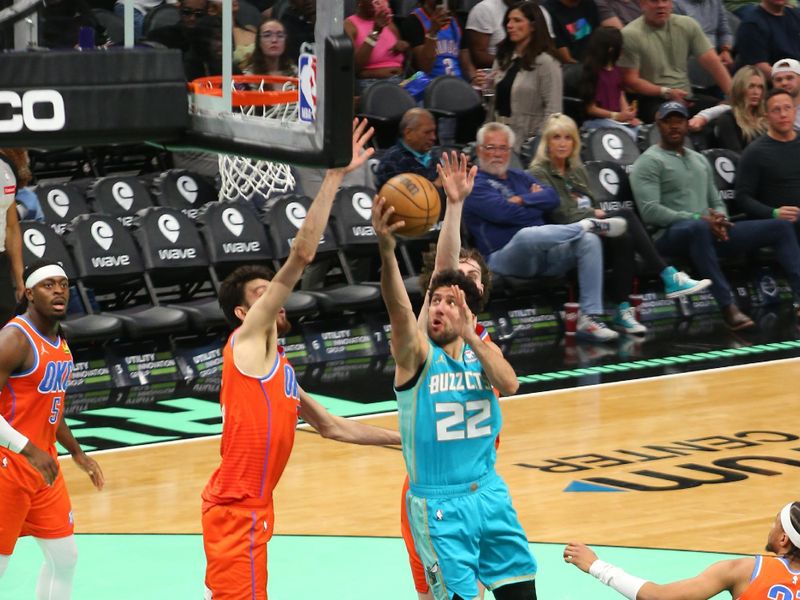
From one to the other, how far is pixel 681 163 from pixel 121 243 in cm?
459

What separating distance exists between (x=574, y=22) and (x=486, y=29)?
36.7 inches

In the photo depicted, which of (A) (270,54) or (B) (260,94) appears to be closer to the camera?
(B) (260,94)

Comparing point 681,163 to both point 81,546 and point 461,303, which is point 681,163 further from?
point 461,303

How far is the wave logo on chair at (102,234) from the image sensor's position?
1149 centimetres

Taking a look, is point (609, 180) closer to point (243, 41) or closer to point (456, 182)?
point (243, 41)

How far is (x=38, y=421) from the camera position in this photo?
6.77 m

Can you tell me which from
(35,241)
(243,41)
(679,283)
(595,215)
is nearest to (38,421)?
(243,41)

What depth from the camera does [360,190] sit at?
41.7ft

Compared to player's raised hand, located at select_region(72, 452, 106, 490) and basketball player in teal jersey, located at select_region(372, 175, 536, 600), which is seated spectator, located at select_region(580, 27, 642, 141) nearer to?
player's raised hand, located at select_region(72, 452, 106, 490)

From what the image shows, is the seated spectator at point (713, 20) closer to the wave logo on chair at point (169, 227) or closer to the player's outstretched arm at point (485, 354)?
the wave logo on chair at point (169, 227)

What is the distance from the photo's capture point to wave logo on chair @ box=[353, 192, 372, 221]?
1258cm

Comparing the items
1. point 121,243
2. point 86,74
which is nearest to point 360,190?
point 121,243

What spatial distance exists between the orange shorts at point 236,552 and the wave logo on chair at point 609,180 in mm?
8028

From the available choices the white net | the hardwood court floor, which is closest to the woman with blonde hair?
the hardwood court floor
